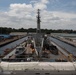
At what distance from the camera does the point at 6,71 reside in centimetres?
2011

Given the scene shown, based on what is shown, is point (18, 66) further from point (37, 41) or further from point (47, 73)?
point (37, 41)

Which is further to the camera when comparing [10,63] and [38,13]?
[38,13]

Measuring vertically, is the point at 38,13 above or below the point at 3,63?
above

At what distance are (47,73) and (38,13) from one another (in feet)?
97.2

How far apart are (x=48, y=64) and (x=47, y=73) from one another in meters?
1.08

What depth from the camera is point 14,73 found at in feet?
65.6

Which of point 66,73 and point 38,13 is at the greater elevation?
point 38,13

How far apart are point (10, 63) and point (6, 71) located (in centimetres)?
116

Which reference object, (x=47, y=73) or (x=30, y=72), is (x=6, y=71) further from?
(x=47, y=73)

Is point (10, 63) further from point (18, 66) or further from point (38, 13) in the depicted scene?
point (38, 13)

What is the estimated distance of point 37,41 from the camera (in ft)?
155

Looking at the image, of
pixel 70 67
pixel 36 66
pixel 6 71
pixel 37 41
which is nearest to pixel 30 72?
pixel 36 66

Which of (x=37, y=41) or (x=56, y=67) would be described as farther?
(x=37, y=41)

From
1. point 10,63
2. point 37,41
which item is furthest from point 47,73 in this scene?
point 37,41
